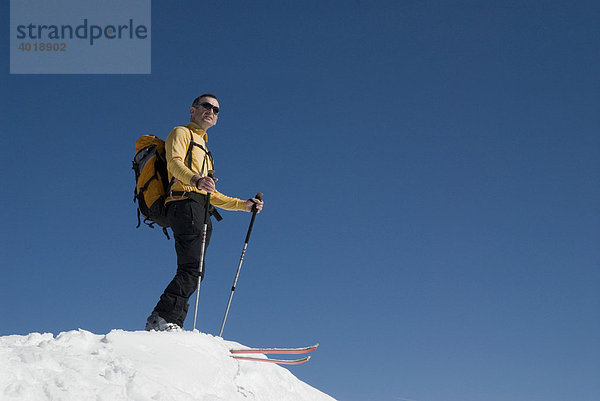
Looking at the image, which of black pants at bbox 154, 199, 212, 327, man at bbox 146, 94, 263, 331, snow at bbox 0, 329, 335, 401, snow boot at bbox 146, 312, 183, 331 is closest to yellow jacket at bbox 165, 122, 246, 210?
man at bbox 146, 94, 263, 331

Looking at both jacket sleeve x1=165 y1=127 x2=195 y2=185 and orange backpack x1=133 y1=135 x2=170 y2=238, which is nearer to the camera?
jacket sleeve x1=165 y1=127 x2=195 y2=185

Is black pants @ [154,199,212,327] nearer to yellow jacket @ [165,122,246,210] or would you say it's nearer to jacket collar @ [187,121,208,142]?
yellow jacket @ [165,122,246,210]

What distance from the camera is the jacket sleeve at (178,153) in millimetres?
7234

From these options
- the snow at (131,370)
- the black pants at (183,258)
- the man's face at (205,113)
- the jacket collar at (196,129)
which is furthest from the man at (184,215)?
the snow at (131,370)

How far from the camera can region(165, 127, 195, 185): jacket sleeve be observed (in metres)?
7.23

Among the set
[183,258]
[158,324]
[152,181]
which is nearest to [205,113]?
[152,181]

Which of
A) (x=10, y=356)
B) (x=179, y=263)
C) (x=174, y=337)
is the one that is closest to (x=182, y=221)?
(x=179, y=263)

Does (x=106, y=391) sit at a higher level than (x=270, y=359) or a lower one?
lower

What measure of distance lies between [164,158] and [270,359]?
3133mm

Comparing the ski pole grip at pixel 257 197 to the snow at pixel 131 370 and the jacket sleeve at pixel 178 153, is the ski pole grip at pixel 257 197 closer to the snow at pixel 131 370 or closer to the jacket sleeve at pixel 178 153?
the jacket sleeve at pixel 178 153

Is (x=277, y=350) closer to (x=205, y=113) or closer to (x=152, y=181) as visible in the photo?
(x=152, y=181)

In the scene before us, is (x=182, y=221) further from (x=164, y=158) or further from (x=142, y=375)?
(x=142, y=375)

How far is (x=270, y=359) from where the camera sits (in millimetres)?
7574

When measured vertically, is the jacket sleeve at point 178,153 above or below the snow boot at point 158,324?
above
